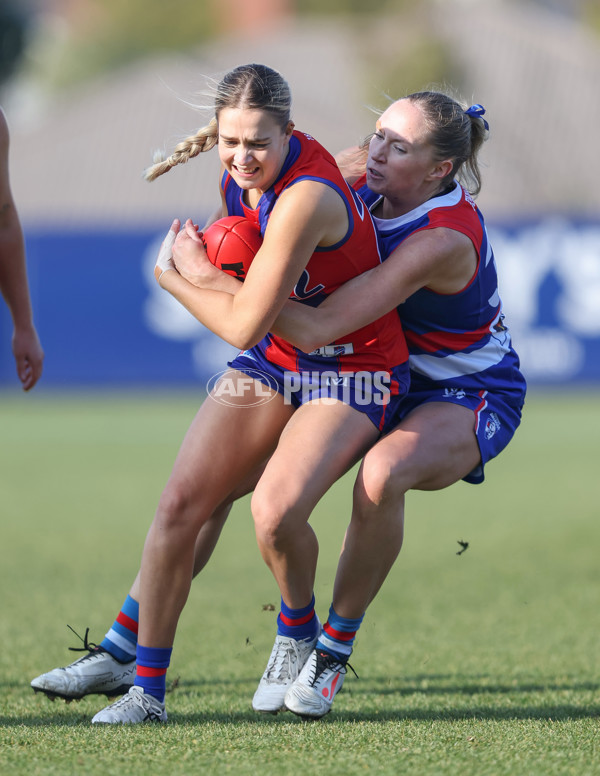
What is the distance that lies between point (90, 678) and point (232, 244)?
1531 mm

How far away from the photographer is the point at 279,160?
3.58m

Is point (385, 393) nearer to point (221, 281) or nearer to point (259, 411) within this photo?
point (259, 411)

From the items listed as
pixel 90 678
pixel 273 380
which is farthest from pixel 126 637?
pixel 273 380

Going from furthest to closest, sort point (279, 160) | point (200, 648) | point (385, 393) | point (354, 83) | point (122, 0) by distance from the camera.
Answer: point (122, 0) < point (354, 83) < point (200, 648) < point (385, 393) < point (279, 160)

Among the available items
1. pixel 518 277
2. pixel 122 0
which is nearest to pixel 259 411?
pixel 518 277

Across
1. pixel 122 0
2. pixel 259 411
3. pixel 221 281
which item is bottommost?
pixel 259 411

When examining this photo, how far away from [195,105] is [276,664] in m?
1.84

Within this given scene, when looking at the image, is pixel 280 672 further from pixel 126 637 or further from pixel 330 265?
pixel 330 265

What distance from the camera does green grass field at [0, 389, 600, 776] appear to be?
3.28 metres

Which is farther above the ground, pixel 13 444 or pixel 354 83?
pixel 354 83

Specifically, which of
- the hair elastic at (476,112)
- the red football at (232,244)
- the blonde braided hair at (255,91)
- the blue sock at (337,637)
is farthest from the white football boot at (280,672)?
the hair elastic at (476,112)

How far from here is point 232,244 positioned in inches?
145

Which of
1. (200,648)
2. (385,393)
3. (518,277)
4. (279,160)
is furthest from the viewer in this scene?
(518,277)

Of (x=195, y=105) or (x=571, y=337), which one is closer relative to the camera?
(x=195, y=105)
